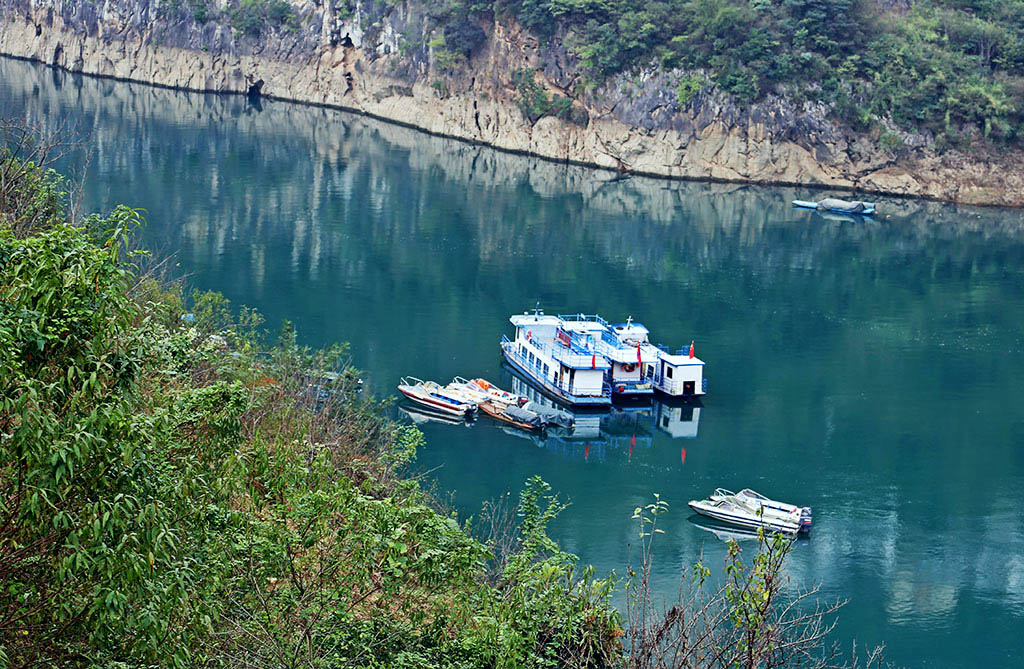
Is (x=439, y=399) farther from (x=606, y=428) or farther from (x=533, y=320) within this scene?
(x=533, y=320)

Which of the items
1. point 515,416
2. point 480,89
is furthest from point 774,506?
point 480,89

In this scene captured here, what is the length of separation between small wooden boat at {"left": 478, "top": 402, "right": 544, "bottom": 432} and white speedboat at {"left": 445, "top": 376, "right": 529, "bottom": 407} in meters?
0.24

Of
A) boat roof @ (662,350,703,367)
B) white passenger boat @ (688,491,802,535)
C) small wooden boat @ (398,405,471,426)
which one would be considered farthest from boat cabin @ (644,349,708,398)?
white passenger boat @ (688,491,802,535)

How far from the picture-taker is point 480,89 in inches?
3231

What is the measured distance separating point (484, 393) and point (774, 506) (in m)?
9.10

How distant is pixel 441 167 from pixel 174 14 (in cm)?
4047

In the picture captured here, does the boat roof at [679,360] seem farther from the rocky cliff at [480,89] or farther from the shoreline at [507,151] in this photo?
the rocky cliff at [480,89]

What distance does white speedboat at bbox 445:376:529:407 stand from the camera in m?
32.9

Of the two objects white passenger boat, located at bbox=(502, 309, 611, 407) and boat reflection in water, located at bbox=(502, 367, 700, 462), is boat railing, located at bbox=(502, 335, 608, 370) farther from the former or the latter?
boat reflection in water, located at bbox=(502, 367, 700, 462)

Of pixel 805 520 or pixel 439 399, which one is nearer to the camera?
pixel 805 520

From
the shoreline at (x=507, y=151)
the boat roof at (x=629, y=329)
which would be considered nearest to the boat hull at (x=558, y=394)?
the boat roof at (x=629, y=329)

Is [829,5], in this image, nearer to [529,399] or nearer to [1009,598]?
[529,399]

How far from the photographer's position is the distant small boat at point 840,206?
64.9 m

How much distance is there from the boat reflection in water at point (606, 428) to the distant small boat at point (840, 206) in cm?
3346
